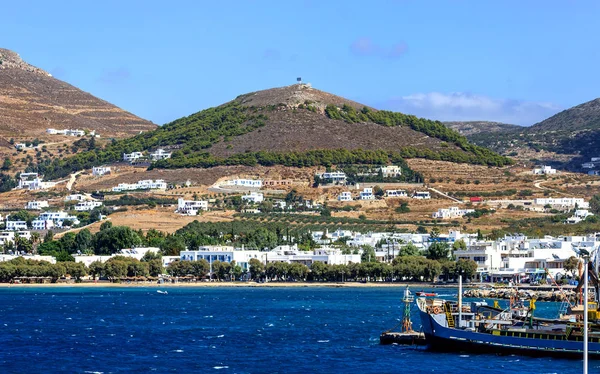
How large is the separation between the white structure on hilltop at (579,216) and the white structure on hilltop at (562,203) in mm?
4276

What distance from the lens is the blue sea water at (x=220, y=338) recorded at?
200 feet

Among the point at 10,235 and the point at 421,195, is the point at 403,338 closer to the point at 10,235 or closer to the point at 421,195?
the point at 10,235

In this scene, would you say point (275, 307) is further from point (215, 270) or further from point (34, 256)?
point (34, 256)

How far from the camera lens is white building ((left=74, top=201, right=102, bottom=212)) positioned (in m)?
194

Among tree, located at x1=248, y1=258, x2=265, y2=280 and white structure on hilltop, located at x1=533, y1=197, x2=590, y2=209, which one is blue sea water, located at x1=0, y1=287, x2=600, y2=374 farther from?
white structure on hilltop, located at x1=533, y1=197, x2=590, y2=209

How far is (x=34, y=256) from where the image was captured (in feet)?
521

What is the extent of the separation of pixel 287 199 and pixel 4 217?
45.8 meters

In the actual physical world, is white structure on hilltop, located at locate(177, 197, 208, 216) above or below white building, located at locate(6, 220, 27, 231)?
above

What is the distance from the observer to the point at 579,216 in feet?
607

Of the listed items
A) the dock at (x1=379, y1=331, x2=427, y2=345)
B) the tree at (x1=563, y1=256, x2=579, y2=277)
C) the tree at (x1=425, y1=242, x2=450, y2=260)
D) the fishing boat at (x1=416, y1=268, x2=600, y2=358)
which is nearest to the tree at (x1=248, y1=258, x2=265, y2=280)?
the tree at (x1=425, y1=242, x2=450, y2=260)

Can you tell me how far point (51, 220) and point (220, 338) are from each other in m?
116

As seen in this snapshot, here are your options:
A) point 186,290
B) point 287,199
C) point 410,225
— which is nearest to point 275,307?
point 186,290

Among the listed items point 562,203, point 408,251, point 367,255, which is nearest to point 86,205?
point 367,255

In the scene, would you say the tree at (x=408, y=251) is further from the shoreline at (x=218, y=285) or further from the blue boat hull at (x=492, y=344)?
the blue boat hull at (x=492, y=344)
